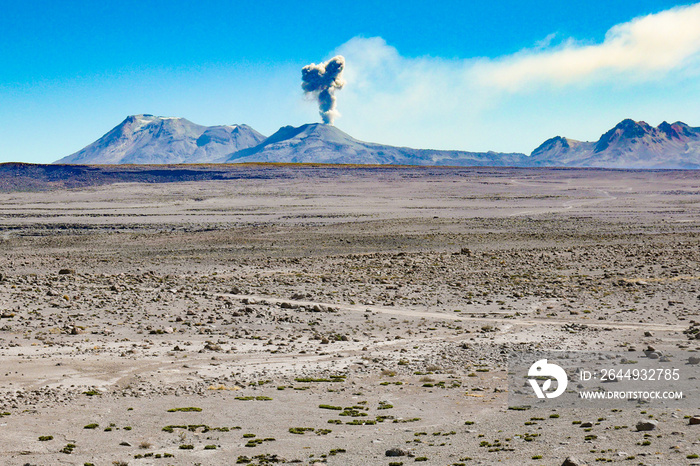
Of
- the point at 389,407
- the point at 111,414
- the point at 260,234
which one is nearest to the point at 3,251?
the point at 260,234

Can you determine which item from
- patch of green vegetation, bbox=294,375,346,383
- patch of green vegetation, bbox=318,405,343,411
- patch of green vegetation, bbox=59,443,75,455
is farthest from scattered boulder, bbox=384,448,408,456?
patch of green vegetation, bbox=59,443,75,455

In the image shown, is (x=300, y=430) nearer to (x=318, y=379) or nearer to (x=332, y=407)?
(x=332, y=407)


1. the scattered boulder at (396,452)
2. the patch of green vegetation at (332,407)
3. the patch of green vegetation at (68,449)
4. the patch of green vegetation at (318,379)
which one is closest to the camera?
the scattered boulder at (396,452)

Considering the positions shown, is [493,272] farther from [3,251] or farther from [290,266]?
[3,251]

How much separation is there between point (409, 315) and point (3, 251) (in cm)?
2460

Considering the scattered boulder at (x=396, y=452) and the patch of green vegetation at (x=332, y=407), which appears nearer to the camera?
the scattered boulder at (x=396, y=452)

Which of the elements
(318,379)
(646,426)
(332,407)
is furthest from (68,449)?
(646,426)

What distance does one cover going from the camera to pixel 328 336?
706 inches

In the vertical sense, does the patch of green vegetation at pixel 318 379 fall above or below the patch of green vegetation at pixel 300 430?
above

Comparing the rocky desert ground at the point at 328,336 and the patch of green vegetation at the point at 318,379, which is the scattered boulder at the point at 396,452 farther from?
the patch of green vegetation at the point at 318,379

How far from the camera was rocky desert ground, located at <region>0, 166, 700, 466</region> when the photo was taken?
1009 cm

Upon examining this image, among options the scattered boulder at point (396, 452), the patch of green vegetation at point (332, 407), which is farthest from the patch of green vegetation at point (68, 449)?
the scattered boulder at point (396, 452)

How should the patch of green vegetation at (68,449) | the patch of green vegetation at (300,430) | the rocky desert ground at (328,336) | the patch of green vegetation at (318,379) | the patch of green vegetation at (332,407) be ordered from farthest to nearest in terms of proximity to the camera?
the patch of green vegetation at (318,379), the patch of green vegetation at (332,407), the patch of green vegetation at (300,430), the rocky desert ground at (328,336), the patch of green vegetation at (68,449)

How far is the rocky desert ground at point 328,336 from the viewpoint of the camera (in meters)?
10.1
